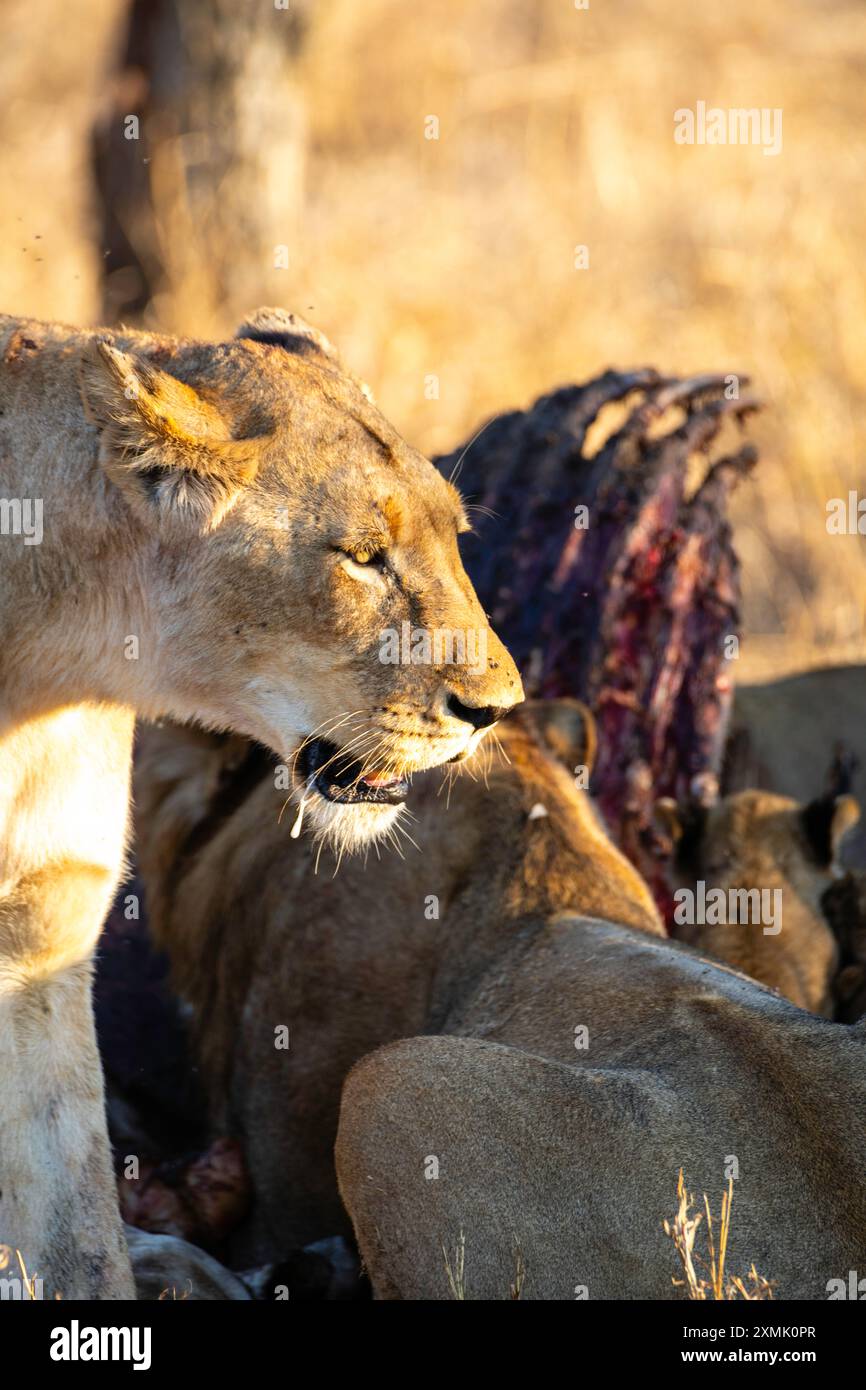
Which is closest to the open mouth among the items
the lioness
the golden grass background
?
the lioness

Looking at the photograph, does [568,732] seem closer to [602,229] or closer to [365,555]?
A: [365,555]

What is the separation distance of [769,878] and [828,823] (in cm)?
22

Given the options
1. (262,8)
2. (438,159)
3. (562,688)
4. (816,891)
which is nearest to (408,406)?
(262,8)

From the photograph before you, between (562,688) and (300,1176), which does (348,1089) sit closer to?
(300,1176)

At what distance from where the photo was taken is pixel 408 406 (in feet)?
37.1

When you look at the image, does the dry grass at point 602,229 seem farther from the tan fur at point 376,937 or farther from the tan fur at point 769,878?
the tan fur at point 376,937

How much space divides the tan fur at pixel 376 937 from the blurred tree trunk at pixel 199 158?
581cm

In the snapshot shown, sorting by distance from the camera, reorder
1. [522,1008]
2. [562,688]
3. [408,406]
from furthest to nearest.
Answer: [408,406] < [562,688] < [522,1008]

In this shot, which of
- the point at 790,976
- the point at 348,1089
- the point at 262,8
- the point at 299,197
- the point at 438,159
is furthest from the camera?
the point at 438,159

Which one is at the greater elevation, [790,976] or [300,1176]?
[790,976]

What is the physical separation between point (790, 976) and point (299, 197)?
711 cm

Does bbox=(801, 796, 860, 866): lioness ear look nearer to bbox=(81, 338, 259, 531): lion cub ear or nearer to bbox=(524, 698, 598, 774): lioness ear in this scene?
bbox=(524, 698, 598, 774): lioness ear

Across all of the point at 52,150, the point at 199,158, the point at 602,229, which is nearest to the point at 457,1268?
the point at 199,158
